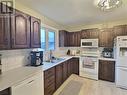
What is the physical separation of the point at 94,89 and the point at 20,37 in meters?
2.66

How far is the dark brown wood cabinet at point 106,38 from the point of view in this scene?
3.91m

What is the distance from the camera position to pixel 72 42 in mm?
4922

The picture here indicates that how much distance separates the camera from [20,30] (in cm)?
193

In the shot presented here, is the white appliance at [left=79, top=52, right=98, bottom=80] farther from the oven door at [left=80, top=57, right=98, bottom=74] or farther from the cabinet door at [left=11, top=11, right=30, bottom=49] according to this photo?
the cabinet door at [left=11, top=11, right=30, bottom=49]

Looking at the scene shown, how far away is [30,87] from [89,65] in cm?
287

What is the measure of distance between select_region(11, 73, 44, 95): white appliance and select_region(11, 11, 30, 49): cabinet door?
65 centimetres

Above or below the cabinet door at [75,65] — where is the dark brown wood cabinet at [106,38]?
above

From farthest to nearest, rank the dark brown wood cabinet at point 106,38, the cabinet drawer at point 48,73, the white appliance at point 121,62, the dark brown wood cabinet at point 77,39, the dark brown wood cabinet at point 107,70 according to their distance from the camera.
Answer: the dark brown wood cabinet at point 77,39
the dark brown wood cabinet at point 106,38
the dark brown wood cabinet at point 107,70
the white appliance at point 121,62
the cabinet drawer at point 48,73

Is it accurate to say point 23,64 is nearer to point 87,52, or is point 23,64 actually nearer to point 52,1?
point 52,1

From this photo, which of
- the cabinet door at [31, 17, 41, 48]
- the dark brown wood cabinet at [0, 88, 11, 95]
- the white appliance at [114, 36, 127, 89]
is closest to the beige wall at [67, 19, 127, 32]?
the white appliance at [114, 36, 127, 89]

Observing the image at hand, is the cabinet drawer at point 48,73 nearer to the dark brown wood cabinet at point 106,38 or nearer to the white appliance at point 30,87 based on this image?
the white appliance at point 30,87

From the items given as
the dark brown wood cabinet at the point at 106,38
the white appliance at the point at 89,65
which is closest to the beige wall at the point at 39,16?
the white appliance at the point at 89,65

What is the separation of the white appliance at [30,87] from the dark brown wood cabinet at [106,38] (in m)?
2.99

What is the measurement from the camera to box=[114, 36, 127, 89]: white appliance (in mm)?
3156
